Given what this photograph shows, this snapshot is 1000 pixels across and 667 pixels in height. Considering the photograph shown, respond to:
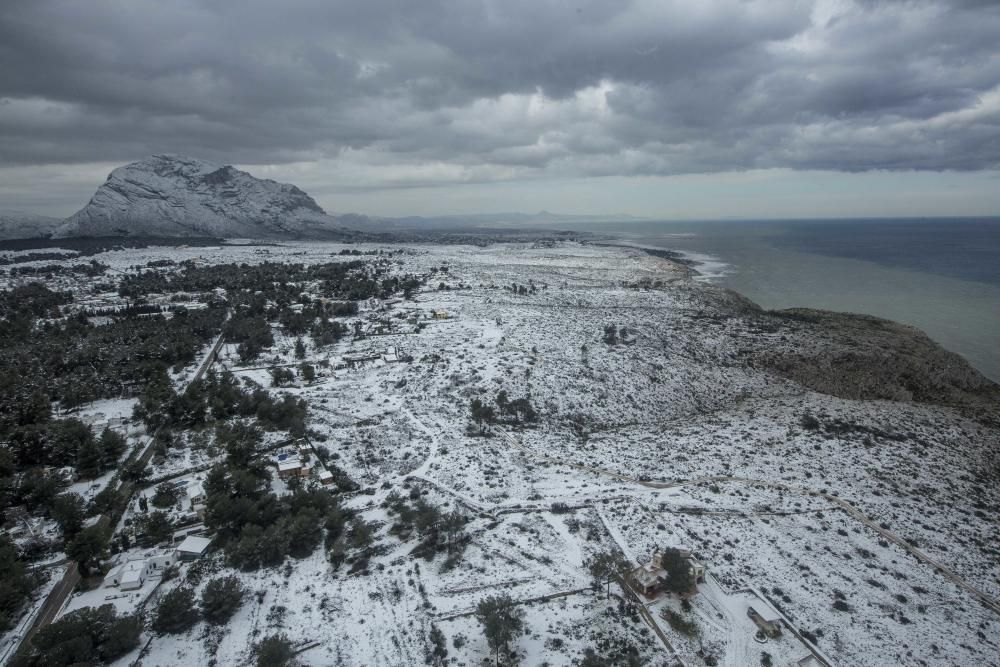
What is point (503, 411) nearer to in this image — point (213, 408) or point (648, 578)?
point (648, 578)

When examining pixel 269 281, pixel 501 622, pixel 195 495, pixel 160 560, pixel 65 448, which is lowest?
pixel 501 622

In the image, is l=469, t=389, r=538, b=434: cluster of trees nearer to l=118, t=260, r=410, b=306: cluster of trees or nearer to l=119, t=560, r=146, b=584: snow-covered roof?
l=119, t=560, r=146, b=584: snow-covered roof

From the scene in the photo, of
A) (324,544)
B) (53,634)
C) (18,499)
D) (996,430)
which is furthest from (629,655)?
(996,430)

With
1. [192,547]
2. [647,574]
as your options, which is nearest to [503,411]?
[647,574]

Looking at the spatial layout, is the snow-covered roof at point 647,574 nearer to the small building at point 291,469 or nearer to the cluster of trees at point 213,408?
the small building at point 291,469

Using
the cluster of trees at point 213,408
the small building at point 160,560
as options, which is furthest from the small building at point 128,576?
the cluster of trees at point 213,408
